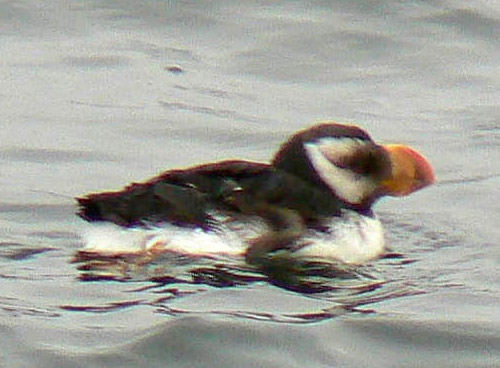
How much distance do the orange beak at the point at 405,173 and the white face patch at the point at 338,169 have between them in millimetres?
105

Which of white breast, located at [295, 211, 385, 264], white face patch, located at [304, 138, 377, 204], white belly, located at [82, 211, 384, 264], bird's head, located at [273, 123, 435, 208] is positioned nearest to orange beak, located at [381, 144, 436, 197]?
bird's head, located at [273, 123, 435, 208]

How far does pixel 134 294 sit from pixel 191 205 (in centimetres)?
48

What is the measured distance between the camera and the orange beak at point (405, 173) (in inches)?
364

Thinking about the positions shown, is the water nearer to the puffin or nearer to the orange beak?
the puffin

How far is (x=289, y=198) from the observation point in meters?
8.66

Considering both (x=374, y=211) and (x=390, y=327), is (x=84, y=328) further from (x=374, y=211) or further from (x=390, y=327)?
(x=374, y=211)

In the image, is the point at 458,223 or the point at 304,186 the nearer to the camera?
the point at 304,186

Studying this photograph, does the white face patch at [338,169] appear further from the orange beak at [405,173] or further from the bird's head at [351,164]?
the orange beak at [405,173]

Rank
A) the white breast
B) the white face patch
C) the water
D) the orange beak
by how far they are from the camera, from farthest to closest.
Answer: the orange beak
the white face patch
the white breast
the water

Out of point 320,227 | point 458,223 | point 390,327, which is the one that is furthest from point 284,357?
point 458,223

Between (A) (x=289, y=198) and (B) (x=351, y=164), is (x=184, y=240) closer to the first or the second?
(A) (x=289, y=198)

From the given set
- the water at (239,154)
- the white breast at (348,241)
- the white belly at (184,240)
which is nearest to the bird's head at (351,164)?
the white breast at (348,241)

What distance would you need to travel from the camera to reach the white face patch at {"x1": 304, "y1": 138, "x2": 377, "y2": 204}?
9.04 m

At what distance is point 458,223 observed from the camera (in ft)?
32.3
